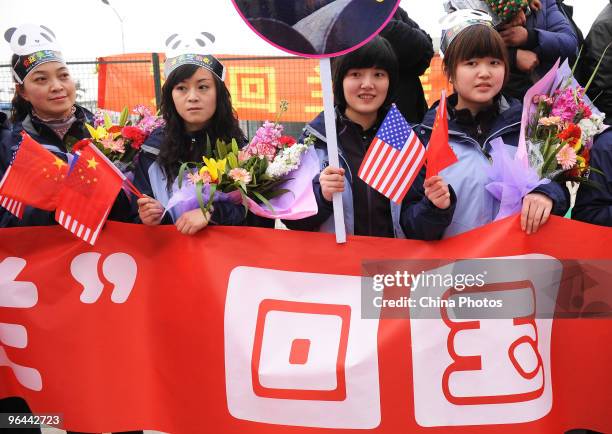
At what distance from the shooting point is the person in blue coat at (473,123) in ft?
8.94

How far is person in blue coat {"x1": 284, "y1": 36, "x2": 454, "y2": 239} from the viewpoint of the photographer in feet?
Result: 9.34

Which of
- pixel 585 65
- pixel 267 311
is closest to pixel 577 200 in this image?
pixel 585 65

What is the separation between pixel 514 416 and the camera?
2514 mm

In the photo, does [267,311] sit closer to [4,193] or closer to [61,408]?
[61,408]

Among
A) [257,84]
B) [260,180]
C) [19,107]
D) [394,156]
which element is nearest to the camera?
[394,156]

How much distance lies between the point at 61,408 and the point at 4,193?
3.46ft

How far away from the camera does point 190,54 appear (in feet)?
10.1

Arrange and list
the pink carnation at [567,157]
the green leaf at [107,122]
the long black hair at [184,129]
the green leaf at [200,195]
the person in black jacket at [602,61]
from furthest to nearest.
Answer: the person in black jacket at [602,61]
the green leaf at [107,122]
the long black hair at [184,129]
the green leaf at [200,195]
the pink carnation at [567,157]

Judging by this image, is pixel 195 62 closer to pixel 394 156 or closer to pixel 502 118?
pixel 394 156

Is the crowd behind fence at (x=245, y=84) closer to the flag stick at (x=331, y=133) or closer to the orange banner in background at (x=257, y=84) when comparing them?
the orange banner in background at (x=257, y=84)

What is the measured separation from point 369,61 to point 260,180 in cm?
76

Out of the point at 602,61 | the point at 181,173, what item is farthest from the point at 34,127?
the point at 602,61

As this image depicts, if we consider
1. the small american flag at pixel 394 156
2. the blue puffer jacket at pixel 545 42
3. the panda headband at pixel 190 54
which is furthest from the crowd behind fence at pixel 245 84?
the small american flag at pixel 394 156

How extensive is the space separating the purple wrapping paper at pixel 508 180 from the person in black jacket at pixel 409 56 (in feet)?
3.59
